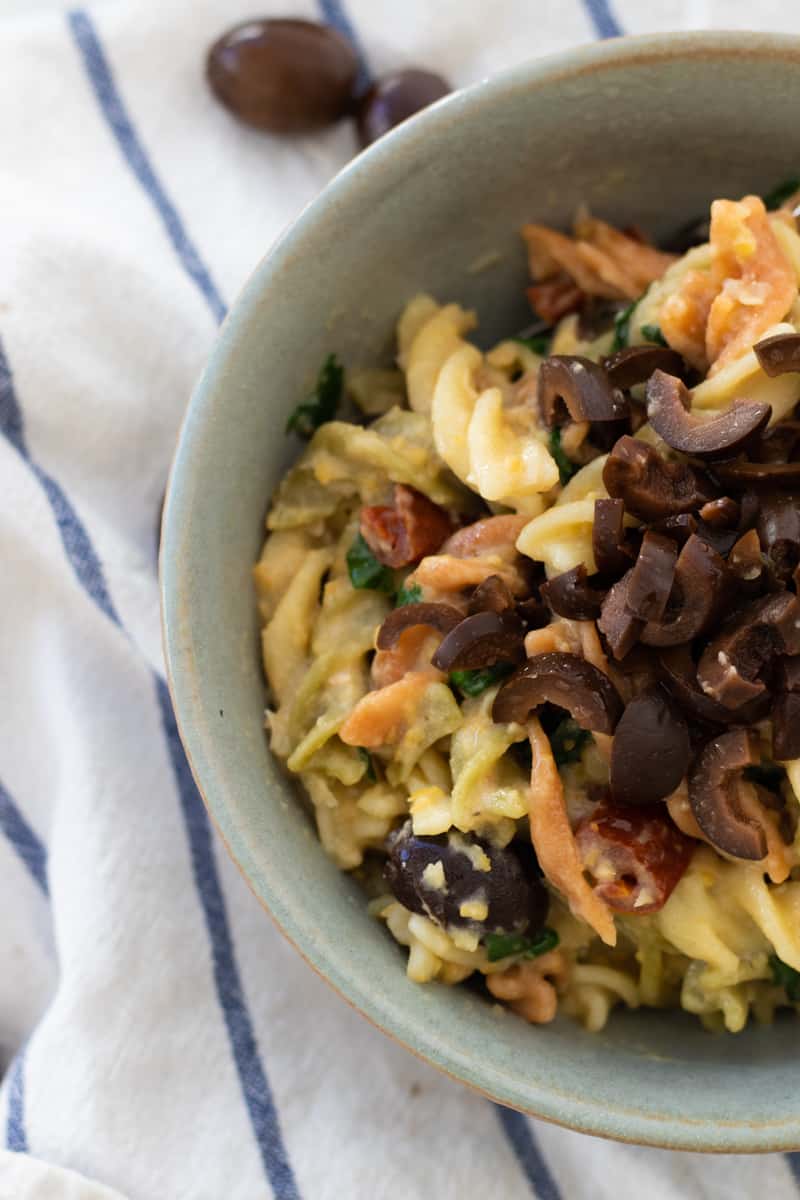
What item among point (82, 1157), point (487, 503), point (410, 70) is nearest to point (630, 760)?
point (487, 503)

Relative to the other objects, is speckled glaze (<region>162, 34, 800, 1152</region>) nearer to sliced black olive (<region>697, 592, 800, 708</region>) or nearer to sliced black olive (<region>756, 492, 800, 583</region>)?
sliced black olive (<region>697, 592, 800, 708</region>)

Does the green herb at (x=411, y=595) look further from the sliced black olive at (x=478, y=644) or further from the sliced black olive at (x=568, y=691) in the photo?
the sliced black olive at (x=568, y=691)

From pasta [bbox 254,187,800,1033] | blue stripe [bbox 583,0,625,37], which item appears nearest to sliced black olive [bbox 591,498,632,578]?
pasta [bbox 254,187,800,1033]

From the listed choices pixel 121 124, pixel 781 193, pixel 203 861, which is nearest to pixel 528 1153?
pixel 203 861

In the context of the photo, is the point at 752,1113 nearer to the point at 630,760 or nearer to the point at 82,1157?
the point at 630,760

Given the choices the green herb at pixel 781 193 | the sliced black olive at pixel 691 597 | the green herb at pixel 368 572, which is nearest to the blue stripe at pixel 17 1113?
the green herb at pixel 368 572

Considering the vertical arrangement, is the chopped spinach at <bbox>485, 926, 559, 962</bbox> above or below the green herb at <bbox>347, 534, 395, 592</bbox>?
below
